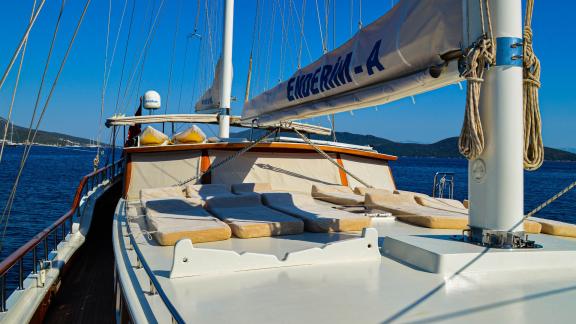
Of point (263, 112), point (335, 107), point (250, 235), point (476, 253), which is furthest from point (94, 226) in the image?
point (476, 253)

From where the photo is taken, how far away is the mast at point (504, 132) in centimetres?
307

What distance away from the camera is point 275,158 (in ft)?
29.0

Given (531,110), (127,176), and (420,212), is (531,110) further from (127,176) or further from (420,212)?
→ (127,176)

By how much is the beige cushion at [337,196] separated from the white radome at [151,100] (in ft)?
28.3

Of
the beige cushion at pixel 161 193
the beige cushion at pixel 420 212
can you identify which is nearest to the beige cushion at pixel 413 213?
the beige cushion at pixel 420 212

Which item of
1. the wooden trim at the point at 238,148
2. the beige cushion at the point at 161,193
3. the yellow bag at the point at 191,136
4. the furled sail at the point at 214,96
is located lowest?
the beige cushion at the point at 161,193

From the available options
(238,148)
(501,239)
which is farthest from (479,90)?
(238,148)

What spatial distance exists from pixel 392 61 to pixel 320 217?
1.91 meters

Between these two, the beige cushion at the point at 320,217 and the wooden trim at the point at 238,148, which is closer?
the beige cushion at the point at 320,217

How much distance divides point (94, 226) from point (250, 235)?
610 cm

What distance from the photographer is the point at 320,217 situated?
15.4ft

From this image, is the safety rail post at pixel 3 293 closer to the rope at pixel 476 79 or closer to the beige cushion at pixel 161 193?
the beige cushion at pixel 161 193

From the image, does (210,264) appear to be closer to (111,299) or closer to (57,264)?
(57,264)

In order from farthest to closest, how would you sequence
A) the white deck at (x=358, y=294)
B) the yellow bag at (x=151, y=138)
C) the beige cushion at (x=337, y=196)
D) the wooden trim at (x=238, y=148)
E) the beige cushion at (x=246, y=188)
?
the yellow bag at (x=151, y=138), the wooden trim at (x=238, y=148), the beige cushion at (x=246, y=188), the beige cushion at (x=337, y=196), the white deck at (x=358, y=294)
